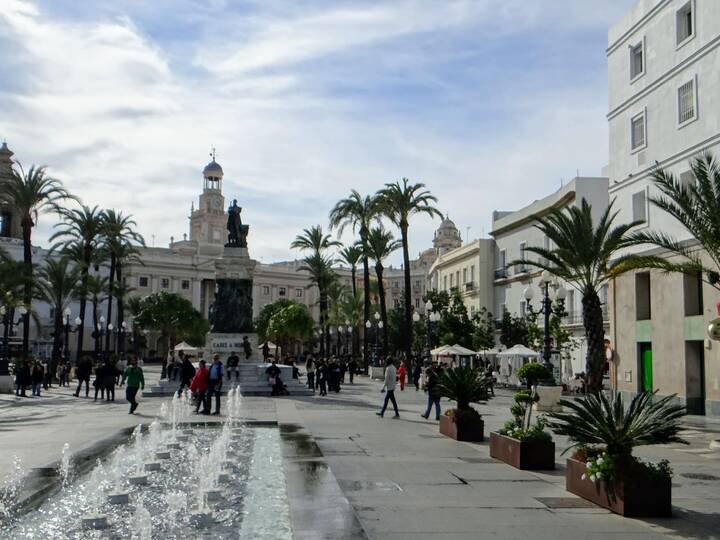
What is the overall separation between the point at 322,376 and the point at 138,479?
2258 cm

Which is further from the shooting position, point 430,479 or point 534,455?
point 534,455

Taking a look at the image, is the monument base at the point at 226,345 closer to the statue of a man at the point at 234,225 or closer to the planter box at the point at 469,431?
the statue of a man at the point at 234,225

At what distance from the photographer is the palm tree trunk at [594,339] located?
976 inches

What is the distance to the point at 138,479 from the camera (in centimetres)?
1112

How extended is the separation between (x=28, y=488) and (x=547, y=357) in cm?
2010

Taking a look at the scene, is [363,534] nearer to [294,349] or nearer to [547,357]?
[547,357]

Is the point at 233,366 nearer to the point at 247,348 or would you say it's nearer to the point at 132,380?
the point at 247,348

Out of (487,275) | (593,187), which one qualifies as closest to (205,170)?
(487,275)

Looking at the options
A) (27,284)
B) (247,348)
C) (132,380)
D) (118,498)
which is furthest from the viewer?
(247,348)

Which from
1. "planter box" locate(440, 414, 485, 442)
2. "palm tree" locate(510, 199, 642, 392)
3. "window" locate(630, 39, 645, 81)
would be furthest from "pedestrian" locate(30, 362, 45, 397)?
"window" locate(630, 39, 645, 81)

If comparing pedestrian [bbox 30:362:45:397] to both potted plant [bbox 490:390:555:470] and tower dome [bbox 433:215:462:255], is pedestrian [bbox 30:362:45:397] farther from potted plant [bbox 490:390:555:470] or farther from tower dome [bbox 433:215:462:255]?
tower dome [bbox 433:215:462:255]

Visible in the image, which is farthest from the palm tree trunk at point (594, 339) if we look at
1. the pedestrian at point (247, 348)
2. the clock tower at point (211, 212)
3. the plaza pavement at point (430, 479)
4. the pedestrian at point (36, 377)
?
the clock tower at point (211, 212)

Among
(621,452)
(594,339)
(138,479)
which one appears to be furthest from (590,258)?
(138,479)

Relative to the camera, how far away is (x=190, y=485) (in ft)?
35.7
